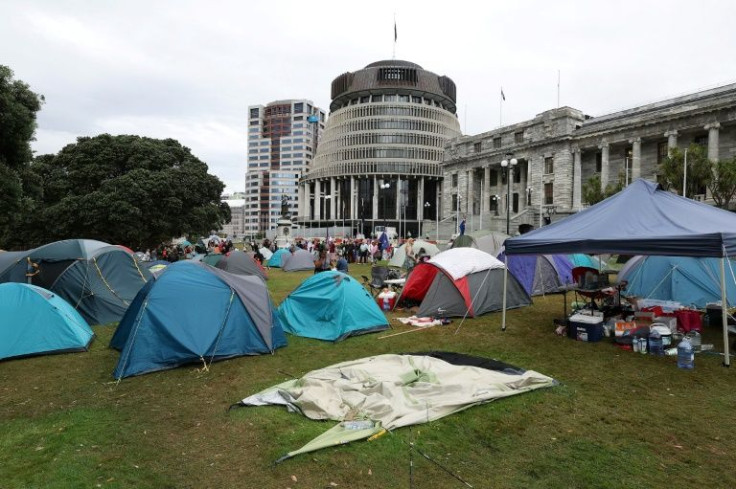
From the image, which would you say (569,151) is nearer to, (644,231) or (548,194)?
(548,194)

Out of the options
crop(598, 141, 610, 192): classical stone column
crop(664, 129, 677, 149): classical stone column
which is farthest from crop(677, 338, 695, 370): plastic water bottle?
crop(598, 141, 610, 192): classical stone column

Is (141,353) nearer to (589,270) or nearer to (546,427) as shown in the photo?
(546,427)

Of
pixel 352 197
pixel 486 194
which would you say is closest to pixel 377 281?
pixel 486 194

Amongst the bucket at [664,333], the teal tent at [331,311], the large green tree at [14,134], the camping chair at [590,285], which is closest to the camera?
the bucket at [664,333]

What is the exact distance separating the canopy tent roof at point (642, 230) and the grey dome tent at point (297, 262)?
57.7ft

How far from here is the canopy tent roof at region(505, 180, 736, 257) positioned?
314 inches

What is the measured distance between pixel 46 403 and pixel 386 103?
95548 mm

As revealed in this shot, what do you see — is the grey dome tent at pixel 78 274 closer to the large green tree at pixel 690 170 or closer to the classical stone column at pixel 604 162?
the large green tree at pixel 690 170

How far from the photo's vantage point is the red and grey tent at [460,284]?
465 inches

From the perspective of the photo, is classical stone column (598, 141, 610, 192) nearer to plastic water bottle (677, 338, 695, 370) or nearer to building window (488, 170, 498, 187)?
building window (488, 170, 498, 187)

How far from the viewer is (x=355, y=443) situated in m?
4.93

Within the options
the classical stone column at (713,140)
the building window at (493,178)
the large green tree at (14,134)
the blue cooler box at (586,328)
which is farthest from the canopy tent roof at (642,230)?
the building window at (493,178)

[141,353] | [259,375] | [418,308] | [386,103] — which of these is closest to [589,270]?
[418,308]

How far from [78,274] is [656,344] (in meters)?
13.4
